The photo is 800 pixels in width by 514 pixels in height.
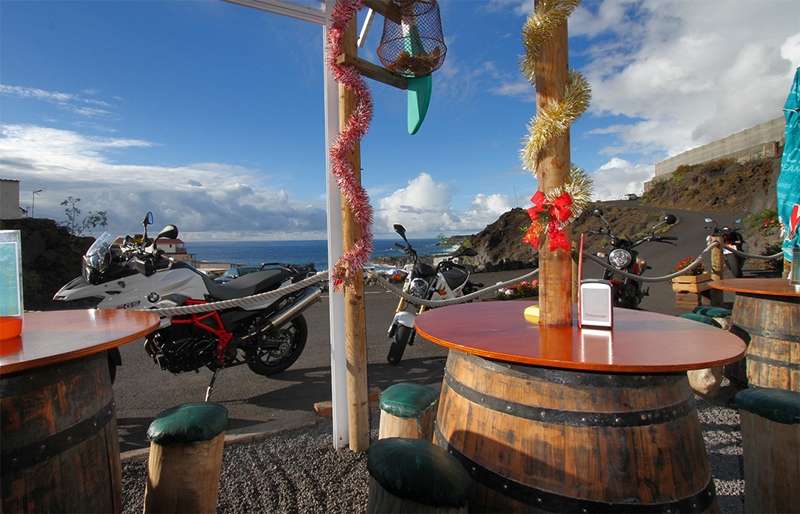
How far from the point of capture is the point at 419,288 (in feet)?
15.5

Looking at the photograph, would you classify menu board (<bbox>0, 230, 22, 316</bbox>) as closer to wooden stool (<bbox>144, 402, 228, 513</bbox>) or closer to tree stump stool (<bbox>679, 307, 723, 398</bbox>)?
wooden stool (<bbox>144, 402, 228, 513</bbox>)

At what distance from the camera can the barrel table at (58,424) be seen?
4.20ft

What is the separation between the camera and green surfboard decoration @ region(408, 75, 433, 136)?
2582mm

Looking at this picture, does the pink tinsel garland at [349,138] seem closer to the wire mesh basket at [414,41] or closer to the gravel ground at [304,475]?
the wire mesh basket at [414,41]

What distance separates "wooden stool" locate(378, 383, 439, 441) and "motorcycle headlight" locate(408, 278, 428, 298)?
102 inches

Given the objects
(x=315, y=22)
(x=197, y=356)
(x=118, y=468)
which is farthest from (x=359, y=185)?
(x=197, y=356)

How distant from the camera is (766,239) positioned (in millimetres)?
14227

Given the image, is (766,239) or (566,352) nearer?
(566,352)

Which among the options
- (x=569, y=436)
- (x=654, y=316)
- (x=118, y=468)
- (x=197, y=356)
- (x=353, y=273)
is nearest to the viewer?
(x=569, y=436)

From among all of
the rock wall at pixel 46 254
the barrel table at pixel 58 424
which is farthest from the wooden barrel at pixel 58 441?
the rock wall at pixel 46 254

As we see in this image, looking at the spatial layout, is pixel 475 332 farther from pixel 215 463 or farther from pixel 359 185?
pixel 359 185

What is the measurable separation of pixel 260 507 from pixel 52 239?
11863 mm

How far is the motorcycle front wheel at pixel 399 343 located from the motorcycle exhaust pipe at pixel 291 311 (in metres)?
0.98

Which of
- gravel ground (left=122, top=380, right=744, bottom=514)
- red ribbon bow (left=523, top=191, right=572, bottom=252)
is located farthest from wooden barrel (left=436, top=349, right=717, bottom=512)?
gravel ground (left=122, top=380, right=744, bottom=514)
